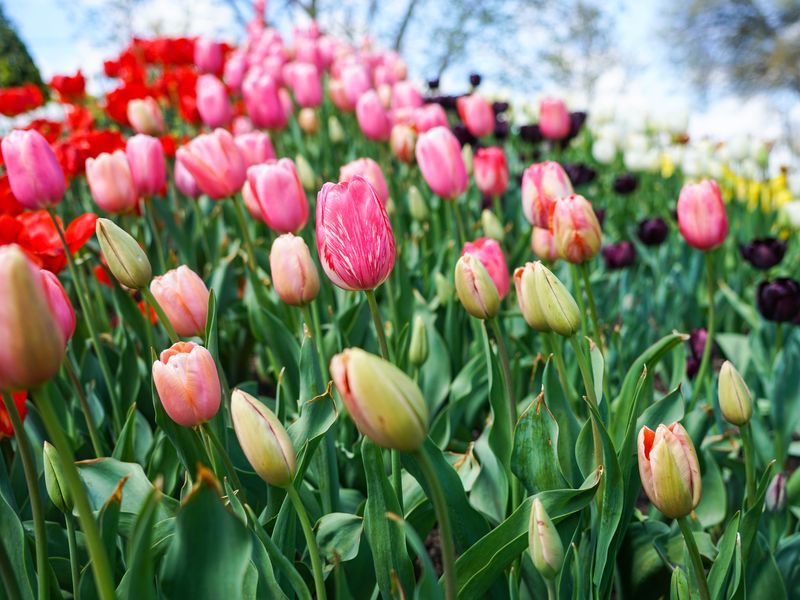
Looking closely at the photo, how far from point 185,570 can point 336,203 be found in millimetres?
454

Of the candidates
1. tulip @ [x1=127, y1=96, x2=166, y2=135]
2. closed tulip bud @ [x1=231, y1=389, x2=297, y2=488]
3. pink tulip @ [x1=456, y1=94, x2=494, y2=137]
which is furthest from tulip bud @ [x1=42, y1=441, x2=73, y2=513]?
pink tulip @ [x1=456, y1=94, x2=494, y2=137]

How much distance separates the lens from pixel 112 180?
5.40 ft

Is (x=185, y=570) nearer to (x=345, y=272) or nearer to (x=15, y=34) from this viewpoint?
(x=345, y=272)

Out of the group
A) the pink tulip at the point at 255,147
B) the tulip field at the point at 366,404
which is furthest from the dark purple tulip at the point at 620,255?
the pink tulip at the point at 255,147

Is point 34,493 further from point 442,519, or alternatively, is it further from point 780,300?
point 780,300

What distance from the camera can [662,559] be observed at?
1.19 metres

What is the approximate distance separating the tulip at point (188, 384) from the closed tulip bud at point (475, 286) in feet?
1.18

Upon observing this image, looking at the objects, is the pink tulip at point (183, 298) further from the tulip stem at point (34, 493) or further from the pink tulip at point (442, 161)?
the pink tulip at point (442, 161)

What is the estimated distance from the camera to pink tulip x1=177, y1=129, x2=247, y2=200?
65.1 inches

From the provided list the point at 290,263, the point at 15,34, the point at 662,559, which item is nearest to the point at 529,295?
the point at 290,263

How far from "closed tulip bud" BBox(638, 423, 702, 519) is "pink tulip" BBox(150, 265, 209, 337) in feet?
2.25

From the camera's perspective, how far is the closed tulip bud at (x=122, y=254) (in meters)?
1.09

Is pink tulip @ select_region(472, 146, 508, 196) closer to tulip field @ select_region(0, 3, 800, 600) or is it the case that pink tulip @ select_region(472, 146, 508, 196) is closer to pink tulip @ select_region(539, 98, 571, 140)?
tulip field @ select_region(0, 3, 800, 600)

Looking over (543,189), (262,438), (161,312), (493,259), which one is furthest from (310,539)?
(543,189)
